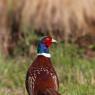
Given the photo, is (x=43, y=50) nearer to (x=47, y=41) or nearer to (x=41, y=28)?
(x=47, y=41)

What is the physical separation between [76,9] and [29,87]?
4.72 metres

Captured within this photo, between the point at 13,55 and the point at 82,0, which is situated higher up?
the point at 82,0

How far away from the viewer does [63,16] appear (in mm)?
11516

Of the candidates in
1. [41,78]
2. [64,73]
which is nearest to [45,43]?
[41,78]

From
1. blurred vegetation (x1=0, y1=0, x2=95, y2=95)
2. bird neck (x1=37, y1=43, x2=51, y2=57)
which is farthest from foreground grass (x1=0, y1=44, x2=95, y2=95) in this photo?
bird neck (x1=37, y1=43, x2=51, y2=57)

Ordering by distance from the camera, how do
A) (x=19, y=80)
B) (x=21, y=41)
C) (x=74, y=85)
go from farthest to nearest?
(x=21, y=41)
(x=19, y=80)
(x=74, y=85)

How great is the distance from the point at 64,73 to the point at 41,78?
2407mm

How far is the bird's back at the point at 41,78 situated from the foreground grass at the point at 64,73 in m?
0.87

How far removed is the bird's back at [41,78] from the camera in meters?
6.73

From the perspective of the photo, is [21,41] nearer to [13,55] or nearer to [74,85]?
[13,55]

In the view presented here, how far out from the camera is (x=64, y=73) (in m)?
9.21

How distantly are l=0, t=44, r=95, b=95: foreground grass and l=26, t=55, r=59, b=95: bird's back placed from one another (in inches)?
34.2

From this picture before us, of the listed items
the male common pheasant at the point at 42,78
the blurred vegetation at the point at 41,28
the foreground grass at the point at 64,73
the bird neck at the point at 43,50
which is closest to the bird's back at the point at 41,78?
the male common pheasant at the point at 42,78

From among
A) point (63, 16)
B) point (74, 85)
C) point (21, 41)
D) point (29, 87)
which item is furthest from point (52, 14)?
point (29, 87)
